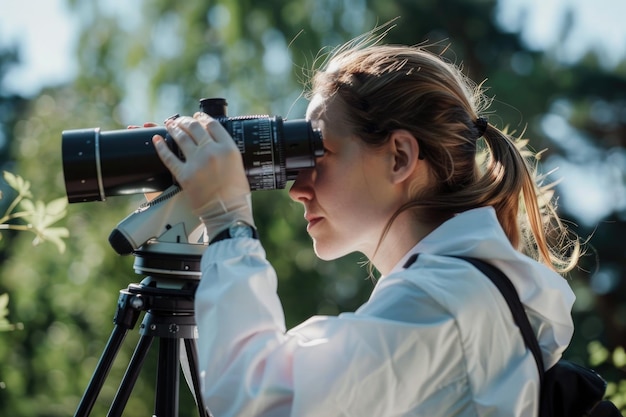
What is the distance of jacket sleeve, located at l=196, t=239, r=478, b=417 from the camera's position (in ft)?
4.67

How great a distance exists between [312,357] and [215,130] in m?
0.42

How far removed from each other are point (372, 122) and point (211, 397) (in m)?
0.64

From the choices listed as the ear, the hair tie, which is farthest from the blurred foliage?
the ear

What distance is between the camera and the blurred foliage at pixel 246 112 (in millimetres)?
7129

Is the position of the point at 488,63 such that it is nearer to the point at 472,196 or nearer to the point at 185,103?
the point at 185,103

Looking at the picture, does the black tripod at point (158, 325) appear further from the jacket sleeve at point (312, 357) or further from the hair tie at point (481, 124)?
the hair tie at point (481, 124)

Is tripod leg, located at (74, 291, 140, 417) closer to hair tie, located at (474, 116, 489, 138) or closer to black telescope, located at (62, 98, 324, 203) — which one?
black telescope, located at (62, 98, 324, 203)

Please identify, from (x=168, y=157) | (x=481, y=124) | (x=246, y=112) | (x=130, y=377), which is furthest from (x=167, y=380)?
(x=246, y=112)

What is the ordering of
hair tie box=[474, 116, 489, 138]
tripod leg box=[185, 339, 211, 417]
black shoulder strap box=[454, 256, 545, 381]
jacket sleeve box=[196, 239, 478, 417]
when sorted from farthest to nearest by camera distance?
hair tie box=[474, 116, 489, 138] → tripod leg box=[185, 339, 211, 417] → black shoulder strap box=[454, 256, 545, 381] → jacket sleeve box=[196, 239, 478, 417]

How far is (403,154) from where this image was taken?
180 centimetres

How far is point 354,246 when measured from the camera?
72.1 inches

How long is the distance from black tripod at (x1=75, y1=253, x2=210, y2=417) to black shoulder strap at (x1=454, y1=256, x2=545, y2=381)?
0.49 meters

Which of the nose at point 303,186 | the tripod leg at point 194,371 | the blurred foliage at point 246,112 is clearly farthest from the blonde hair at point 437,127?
the blurred foliage at point 246,112

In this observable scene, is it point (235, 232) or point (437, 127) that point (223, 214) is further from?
point (437, 127)
